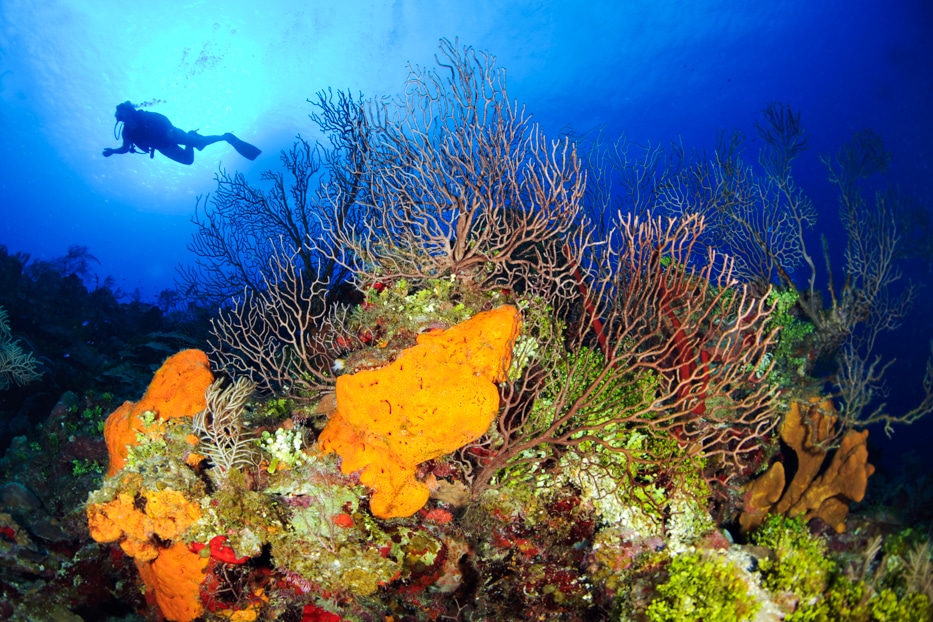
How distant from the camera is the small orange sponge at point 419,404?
11.0 ft

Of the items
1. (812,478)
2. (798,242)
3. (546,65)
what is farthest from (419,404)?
(546,65)

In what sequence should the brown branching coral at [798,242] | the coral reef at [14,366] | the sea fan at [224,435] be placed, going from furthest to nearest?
the coral reef at [14,366] → the brown branching coral at [798,242] → the sea fan at [224,435]

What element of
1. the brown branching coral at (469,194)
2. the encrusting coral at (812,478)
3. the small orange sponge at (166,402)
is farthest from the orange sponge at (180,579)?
A: the encrusting coral at (812,478)

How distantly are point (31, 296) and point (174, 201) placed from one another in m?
79.8

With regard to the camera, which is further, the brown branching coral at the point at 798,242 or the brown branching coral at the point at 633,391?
the brown branching coral at the point at 798,242

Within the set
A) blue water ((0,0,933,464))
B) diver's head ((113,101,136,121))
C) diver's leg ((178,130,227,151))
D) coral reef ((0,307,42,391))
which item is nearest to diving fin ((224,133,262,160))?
diver's leg ((178,130,227,151))

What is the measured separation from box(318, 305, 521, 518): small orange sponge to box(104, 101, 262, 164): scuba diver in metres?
14.1

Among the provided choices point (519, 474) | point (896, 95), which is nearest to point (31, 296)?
point (519, 474)

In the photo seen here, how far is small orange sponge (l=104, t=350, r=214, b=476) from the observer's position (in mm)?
3977

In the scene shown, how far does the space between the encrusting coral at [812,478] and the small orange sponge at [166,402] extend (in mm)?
5736

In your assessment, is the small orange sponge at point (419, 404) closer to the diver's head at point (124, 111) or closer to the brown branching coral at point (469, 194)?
the brown branching coral at point (469, 194)

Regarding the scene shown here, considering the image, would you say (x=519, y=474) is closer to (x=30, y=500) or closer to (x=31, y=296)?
(x=30, y=500)

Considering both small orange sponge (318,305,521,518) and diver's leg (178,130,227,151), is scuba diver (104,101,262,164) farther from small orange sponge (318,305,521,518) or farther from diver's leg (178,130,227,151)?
small orange sponge (318,305,521,518)

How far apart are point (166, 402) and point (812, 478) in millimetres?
6812
